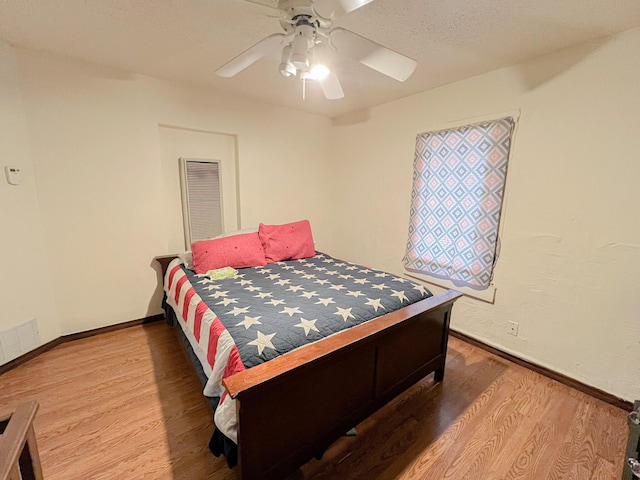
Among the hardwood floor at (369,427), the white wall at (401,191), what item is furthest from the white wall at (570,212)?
the hardwood floor at (369,427)

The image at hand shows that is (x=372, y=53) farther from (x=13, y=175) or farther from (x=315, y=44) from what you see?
(x=13, y=175)

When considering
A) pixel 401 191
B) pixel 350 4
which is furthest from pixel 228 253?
pixel 350 4

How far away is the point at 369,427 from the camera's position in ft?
5.46

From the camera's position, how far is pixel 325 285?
2104 mm

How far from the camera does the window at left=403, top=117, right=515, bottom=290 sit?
7.58 feet

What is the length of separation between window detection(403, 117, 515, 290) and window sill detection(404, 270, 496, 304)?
0.12 feet

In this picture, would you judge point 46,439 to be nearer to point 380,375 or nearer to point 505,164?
point 380,375

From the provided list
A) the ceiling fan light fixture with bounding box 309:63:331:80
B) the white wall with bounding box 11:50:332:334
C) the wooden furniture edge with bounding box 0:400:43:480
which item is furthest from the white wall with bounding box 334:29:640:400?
the wooden furniture edge with bounding box 0:400:43:480

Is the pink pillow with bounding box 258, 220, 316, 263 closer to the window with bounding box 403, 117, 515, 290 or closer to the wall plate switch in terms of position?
the window with bounding box 403, 117, 515, 290

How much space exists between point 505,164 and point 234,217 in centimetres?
258

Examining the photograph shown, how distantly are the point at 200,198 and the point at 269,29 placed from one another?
171 cm

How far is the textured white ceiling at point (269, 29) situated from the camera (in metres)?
1.52

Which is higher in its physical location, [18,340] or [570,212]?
[570,212]

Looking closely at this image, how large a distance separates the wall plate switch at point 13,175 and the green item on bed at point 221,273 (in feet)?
4.76
